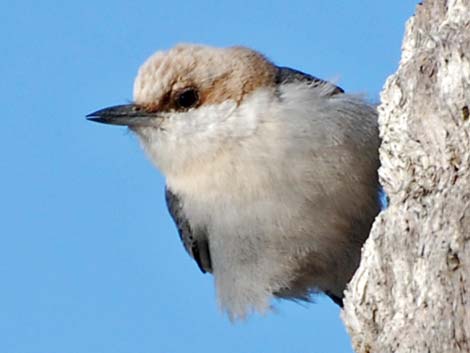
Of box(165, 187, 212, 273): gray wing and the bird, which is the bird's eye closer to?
the bird

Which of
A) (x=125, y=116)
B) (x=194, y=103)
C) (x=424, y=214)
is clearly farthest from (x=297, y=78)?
(x=424, y=214)

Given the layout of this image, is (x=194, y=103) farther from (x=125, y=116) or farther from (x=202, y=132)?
(x=125, y=116)

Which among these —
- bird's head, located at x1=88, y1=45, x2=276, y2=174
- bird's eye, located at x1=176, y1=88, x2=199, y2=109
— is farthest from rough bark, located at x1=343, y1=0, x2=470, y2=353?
bird's eye, located at x1=176, y1=88, x2=199, y2=109

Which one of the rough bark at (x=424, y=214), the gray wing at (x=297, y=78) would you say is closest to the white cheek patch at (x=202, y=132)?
the gray wing at (x=297, y=78)

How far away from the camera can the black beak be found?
26.3 feet

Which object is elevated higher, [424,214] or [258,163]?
[258,163]

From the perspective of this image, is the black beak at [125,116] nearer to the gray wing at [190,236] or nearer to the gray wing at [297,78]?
the gray wing at [190,236]

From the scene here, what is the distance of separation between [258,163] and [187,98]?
2.81 feet

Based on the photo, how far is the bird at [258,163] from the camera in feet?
24.6

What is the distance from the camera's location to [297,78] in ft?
26.5

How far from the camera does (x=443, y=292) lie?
4996mm

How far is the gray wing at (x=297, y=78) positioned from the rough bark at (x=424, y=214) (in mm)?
2142

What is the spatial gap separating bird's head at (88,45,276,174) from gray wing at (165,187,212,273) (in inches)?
14.0

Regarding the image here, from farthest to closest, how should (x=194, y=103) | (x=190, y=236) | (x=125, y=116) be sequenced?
1. (x=190, y=236)
2. (x=125, y=116)
3. (x=194, y=103)
